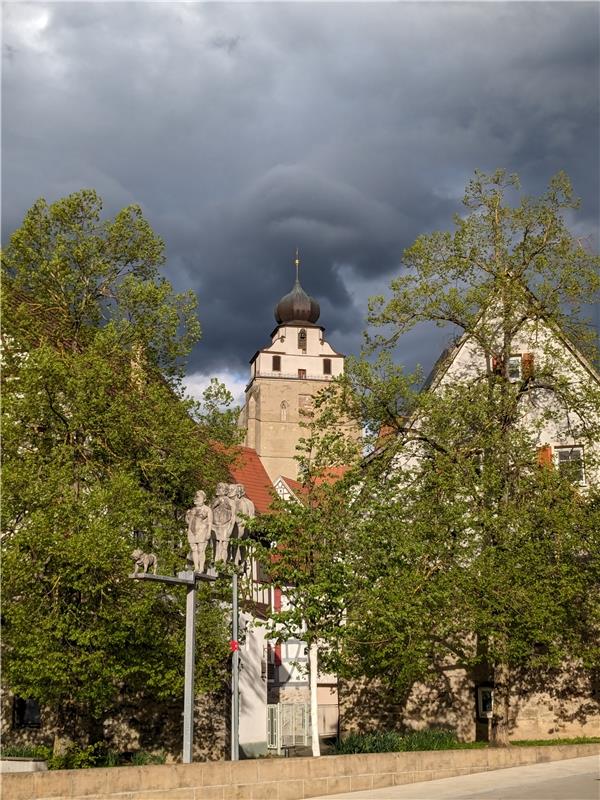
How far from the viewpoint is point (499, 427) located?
27.5m

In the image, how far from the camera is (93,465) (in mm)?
22344

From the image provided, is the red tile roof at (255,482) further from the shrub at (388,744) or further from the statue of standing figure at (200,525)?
the statue of standing figure at (200,525)

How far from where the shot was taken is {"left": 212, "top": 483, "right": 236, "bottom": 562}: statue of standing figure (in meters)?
17.1

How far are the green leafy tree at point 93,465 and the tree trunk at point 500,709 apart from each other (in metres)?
7.36

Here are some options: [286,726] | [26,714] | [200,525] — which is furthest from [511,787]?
[286,726]

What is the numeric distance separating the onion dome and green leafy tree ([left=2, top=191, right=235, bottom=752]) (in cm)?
8935

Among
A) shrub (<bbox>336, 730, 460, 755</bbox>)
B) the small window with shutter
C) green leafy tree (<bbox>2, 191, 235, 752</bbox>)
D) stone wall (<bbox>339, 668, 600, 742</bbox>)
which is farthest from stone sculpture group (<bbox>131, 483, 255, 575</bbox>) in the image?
stone wall (<bbox>339, 668, 600, 742</bbox>)

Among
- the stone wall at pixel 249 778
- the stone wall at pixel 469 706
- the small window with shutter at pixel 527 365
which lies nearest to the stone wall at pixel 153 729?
the stone wall at pixel 469 706

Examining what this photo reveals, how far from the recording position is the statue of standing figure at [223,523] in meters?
17.1

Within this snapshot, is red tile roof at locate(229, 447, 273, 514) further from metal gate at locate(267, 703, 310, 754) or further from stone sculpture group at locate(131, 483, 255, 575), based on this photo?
stone sculpture group at locate(131, 483, 255, 575)

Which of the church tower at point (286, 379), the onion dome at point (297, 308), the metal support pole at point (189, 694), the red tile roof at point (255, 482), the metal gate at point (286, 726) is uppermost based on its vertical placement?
the onion dome at point (297, 308)

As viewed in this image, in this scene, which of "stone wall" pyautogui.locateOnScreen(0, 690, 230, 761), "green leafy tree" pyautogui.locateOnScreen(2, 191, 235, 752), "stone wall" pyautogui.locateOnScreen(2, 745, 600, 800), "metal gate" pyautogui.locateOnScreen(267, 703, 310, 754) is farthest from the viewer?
"metal gate" pyautogui.locateOnScreen(267, 703, 310, 754)

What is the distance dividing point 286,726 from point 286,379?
8279cm

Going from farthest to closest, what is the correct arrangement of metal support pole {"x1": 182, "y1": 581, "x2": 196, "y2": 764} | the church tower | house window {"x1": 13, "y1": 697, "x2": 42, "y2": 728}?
the church tower
house window {"x1": 13, "y1": 697, "x2": 42, "y2": 728}
metal support pole {"x1": 182, "y1": 581, "x2": 196, "y2": 764}
